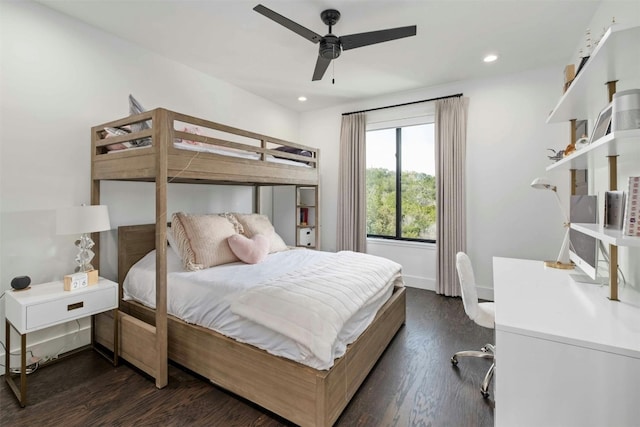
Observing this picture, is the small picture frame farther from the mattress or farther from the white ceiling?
the mattress

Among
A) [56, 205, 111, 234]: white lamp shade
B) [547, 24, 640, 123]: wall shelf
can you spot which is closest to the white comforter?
[56, 205, 111, 234]: white lamp shade

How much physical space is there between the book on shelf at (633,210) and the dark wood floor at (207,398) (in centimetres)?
124

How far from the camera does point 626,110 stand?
3.61 ft

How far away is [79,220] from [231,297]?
1201 mm

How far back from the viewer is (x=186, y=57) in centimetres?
300

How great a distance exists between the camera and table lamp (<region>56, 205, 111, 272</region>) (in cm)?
194

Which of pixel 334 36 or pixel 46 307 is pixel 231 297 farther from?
pixel 334 36

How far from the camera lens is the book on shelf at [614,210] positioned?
1.28m

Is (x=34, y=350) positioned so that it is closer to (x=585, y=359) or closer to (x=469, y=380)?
(x=469, y=380)

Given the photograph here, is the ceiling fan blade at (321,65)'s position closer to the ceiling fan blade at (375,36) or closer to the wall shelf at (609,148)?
the ceiling fan blade at (375,36)

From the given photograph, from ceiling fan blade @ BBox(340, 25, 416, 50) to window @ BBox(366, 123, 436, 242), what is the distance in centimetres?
211

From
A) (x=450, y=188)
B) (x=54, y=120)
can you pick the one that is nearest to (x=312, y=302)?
(x=54, y=120)

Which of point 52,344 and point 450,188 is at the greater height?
point 450,188

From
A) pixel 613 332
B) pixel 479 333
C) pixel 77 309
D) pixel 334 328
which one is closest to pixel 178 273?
pixel 77 309
